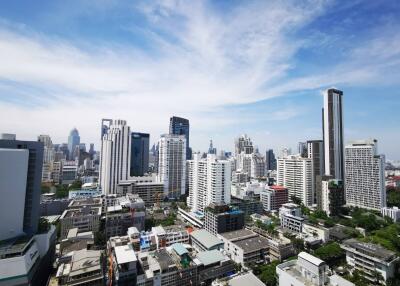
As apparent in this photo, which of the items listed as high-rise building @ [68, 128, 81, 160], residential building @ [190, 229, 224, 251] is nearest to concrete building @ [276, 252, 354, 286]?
residential building @ [190, 229, 224, 251]

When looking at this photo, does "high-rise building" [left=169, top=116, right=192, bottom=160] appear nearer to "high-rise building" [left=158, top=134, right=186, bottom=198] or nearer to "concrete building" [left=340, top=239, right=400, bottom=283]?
"high-rise building" [left=158, top=134, right=186, bottom=198]

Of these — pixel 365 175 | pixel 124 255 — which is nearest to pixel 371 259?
pixel 124 255

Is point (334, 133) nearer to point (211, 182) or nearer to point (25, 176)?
point (211, 182)

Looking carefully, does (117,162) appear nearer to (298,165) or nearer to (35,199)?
(35,199)

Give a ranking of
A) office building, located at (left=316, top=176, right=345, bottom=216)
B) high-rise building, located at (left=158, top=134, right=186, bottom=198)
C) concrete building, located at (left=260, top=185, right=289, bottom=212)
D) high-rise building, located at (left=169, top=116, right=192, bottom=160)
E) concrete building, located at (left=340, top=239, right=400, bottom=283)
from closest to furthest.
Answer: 1. concrete building, located at (left=340, top=239, right=400, bottom=283)
2. office building, located at (left=316, top=176, right=345, bottom=216)
3. concrete building, located at (left=260, top=185, right=289, bottom=212)
4. high-rise building, located at (left=158, top=134, right=186, bottom=198)
5. high-rise building, located at (left=169, top=116, right=192, bottom=160)

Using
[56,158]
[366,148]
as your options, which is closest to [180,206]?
[366,148]

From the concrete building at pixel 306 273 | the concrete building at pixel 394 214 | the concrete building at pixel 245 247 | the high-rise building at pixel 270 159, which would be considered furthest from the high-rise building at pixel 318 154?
the high-rise building at pixel 270 159
